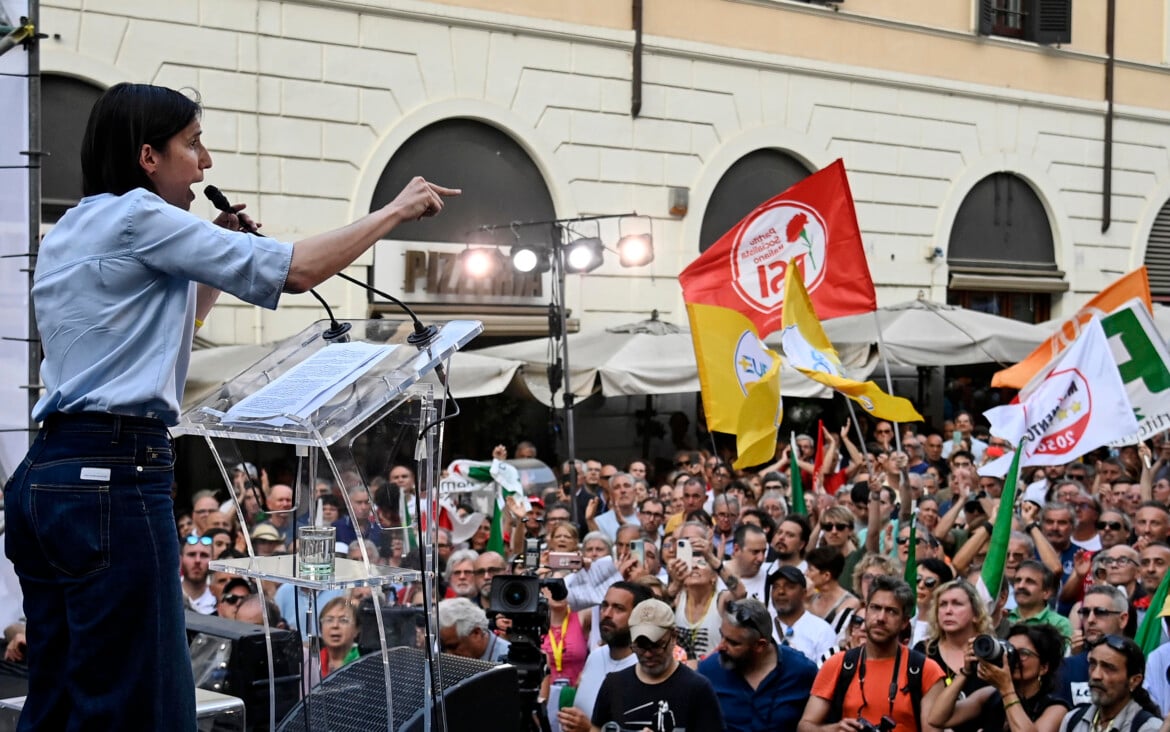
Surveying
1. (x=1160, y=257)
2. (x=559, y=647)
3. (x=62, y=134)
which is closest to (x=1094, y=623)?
(x=559, y=647)

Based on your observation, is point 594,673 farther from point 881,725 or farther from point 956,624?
point 956,624

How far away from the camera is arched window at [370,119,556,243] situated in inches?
645

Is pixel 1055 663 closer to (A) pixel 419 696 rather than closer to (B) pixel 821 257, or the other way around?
(A) pixel 419 696

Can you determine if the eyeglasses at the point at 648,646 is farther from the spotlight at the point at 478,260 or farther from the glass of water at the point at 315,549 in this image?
the spotlight at the point at 478,260

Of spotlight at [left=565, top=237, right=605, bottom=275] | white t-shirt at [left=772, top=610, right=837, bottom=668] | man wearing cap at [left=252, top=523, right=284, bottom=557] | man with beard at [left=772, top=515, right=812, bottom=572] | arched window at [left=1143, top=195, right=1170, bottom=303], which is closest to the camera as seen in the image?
man wearing cap at [left=252, top=523, right=284, bottom=557]

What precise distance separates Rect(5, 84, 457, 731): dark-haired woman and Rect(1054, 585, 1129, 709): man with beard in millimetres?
4433

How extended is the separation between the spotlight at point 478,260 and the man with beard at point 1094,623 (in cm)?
956

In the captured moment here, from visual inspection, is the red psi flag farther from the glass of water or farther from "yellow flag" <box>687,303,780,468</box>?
the glass of water

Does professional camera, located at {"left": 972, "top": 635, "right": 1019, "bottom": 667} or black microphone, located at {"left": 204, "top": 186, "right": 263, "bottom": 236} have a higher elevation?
black microphone, located at {"left": 204, "top": 186, "right": 263, "bottom": 236}

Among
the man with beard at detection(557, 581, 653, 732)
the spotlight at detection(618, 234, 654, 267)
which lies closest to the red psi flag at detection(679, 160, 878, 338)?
the spotlight at detection(618, 234, 654, 267)

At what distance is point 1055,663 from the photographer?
20.5 ft

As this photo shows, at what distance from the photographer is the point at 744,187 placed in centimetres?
1900

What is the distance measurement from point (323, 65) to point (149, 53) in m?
1.82

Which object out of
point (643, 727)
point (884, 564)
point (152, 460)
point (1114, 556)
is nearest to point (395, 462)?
point (152, 460)
